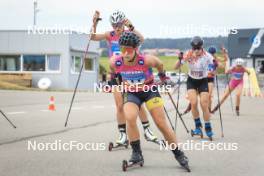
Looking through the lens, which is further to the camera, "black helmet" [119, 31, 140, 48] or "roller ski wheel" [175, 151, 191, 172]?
"black helmet" [119, 31, 140, 48]

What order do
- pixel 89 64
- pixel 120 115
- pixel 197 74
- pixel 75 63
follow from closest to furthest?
pixel 120 115, pixel 197 74, pixel 75 63, pixel 89 64

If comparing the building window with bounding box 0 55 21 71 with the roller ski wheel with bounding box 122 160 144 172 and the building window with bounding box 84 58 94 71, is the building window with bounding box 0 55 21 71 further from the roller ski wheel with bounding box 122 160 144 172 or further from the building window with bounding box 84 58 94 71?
the roller ski wheel with bounding box 122 160 144 172

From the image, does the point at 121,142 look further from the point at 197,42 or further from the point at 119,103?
the point at 197,42

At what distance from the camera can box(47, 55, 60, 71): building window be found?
48628mm

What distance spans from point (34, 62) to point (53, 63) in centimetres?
152

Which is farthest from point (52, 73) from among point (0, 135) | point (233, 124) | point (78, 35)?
point (0, 135)

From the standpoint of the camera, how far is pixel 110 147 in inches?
401

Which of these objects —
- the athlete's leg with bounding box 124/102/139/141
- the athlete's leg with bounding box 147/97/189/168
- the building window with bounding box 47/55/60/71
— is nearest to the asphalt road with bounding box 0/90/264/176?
the athlete's leg with bounding box 147/97/189/168

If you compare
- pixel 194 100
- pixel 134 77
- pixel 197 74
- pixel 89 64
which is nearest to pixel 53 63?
pixel 89 64

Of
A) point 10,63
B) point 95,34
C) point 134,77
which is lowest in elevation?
point 10,63

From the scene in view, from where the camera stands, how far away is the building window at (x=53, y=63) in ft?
160

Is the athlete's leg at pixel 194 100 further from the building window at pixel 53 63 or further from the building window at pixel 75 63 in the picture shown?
the building window at pixel 75 63

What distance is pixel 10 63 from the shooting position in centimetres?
4928

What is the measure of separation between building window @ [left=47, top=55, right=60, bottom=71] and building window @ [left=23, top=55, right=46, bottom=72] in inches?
16.8
